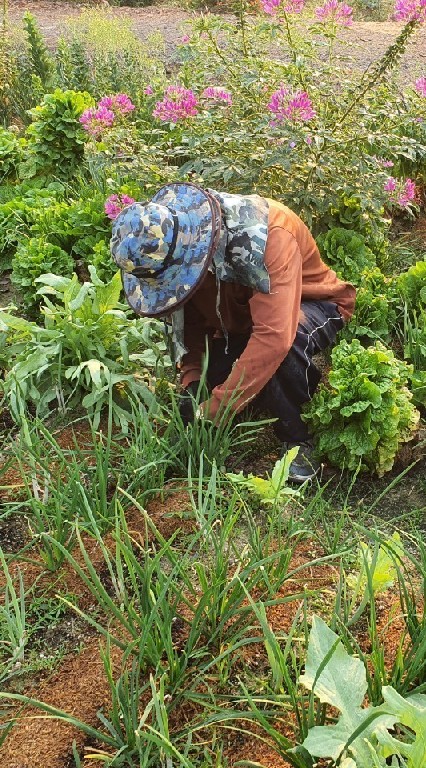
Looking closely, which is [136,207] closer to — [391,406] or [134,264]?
[134,264]

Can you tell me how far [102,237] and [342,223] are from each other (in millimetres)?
1255

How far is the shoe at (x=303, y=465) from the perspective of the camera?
2729 millimetres

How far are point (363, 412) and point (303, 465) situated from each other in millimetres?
316

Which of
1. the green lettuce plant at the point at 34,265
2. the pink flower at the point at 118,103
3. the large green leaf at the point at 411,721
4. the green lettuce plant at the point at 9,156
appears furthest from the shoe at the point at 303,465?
the green lettuce plant at the point at 9,156

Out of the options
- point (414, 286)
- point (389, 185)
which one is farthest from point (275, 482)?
point (389, 185)

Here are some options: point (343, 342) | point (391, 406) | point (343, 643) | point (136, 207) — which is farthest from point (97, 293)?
point (343, 643)

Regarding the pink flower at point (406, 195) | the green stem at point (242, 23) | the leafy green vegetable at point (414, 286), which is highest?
the green stem at point (242, 23)

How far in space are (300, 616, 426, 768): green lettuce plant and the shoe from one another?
1115mm

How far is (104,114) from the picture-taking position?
3600 mm

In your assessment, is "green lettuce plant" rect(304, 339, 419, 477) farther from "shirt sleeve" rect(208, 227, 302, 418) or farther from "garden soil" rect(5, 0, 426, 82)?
"garden soil" rect(5, 0, 426, 82)

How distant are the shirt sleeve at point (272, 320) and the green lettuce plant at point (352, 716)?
1.07 meters

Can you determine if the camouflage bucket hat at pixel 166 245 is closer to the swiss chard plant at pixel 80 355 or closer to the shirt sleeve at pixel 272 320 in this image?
the shirt sleeve at pixel 272 320

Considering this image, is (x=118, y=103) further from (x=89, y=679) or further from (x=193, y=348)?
(x=89, y=679)

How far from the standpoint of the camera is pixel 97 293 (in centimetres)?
302
